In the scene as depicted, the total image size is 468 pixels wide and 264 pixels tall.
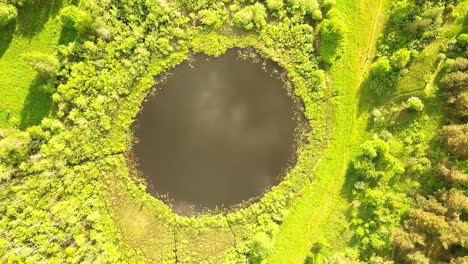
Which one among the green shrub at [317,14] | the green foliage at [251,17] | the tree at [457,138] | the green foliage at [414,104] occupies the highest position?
the green shrub at [317,14]

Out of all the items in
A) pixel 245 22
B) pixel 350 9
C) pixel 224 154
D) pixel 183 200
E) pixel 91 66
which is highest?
pixel 350 9

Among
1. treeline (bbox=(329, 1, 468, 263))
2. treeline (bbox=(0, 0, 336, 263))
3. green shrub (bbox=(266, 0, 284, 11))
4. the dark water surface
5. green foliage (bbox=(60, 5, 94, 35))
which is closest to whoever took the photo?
treeline (bbox=(329, 1, 468, 263))

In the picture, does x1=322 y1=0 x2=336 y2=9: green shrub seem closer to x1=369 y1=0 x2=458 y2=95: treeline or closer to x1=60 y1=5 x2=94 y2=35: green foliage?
x1=369 y1=0 x2=458 y2=95: treeline

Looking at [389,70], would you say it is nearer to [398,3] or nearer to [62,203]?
[398,3]

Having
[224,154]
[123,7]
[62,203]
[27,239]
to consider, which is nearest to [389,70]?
[224,154]

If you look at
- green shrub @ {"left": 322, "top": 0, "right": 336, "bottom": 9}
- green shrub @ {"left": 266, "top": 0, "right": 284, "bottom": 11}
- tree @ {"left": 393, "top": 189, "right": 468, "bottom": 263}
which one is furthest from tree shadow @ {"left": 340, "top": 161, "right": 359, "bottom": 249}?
green shrub @ {"left": 266, "top": 0, "right": 284, "bottom": 11}

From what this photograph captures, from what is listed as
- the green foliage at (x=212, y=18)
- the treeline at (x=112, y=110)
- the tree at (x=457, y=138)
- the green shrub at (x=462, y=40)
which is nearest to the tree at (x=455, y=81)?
the green shrub at (x=462, y=40)

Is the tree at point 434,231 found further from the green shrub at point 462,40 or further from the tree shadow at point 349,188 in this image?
the green shrub at point 462,40
